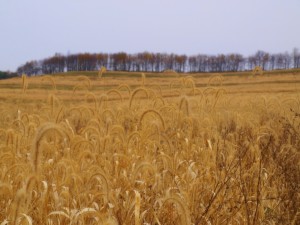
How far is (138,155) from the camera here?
12.4 feet

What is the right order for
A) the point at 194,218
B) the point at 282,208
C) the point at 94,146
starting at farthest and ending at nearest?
the point at 94,146 < the point at 282,208 < the point at 194,218

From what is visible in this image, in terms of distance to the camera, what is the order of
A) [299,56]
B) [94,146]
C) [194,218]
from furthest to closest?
[299,56]
[94,146]
[194,218]

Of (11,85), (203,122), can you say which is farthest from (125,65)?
(203,122)

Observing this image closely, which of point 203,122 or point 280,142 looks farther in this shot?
point 203,122

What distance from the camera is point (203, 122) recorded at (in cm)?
604

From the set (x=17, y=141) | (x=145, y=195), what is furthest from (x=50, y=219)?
(x=17, y=141)

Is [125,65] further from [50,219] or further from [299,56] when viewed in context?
[50,219]

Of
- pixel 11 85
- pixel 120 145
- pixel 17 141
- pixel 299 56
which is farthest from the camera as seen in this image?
pixel 299 56

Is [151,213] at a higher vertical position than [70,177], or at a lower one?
lower

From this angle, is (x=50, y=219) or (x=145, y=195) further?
(x=145, y=195)

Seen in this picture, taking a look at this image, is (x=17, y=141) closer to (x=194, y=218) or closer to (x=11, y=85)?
(x=194, y=218)

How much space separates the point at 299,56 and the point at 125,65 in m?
48.6

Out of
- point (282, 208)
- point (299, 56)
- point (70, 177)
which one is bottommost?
point (282, 208)

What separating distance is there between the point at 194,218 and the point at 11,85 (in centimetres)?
4017
